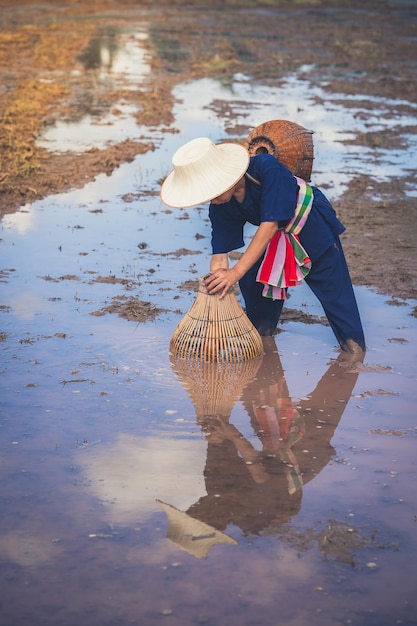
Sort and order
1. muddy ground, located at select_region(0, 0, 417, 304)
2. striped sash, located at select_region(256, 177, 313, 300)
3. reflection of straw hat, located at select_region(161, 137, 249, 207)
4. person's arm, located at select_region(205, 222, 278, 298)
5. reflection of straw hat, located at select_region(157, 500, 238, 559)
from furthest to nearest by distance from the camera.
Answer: muddy ground, located at select_region(0, 0, 417, 304), striped sash, located at select_region(256, 177, 313, 300), person's arm, located at select_region(205, 222, 278, 298), reflection of straw hat, located at select_region(161, 137, 249, 207), reflection of straw hat, located at select_region(157, 500, 238, 559)

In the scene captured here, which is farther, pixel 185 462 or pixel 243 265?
pixel 243 265

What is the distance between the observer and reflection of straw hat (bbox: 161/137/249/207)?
448 centimetres

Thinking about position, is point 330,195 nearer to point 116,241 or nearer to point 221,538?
point 116,241

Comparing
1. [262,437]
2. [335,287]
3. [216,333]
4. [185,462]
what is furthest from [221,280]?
[185,462]

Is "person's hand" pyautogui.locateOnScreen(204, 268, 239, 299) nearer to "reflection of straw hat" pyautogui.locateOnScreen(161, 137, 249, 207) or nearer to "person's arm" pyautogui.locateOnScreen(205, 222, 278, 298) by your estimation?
"person's arm" pyautogui.locateOnScreen(205, 222, 278, 298)

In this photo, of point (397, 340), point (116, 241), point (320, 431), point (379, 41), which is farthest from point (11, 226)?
point (379, 41)

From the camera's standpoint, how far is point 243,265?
4.69 meters

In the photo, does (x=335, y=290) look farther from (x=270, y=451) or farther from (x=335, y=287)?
(x=270, y=451)

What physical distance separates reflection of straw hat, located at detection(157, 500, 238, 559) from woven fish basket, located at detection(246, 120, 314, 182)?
7.29ft

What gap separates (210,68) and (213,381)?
13344 mm

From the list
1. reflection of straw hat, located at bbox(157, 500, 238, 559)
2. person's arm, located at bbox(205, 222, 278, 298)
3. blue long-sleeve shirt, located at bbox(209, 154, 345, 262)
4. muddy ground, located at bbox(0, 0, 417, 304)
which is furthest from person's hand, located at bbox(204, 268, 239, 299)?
muddy ground, located at bbox(0, 0, 417, 304)

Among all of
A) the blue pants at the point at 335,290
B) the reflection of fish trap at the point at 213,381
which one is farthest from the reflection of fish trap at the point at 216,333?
the blue pants at the point at 335,290

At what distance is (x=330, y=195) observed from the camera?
28.4 feet

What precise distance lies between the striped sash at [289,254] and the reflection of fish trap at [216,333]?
0.22 metres
